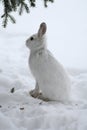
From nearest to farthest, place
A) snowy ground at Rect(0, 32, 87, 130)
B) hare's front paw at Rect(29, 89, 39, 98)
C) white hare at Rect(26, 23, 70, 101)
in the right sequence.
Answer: snowy ground at Rect(0, 32, 87, 130)
white hare at Rect(26, 23, 70, 101)
hare's front paw at Rect(29, 89, 39, 98)

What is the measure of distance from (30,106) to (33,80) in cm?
139

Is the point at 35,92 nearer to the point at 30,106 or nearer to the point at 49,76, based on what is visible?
the point at 49,76

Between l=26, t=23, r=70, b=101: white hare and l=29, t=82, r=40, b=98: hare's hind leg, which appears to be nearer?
l=26, t=23, r=70, b=101: white hare

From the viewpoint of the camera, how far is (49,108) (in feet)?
11.7

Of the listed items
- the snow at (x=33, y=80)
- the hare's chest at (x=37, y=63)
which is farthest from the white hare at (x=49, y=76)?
the snow at (x=33, y=80)

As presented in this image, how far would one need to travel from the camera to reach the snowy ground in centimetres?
307

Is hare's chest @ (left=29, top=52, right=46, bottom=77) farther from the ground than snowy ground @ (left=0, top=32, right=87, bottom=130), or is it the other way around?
hare's chest @ (left=29, top=52, right=46, bottom=77)

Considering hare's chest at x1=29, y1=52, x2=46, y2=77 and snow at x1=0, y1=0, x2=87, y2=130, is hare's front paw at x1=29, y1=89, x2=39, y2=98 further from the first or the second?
hare's chest at x1=29, y1=52, x2=46, y2=77

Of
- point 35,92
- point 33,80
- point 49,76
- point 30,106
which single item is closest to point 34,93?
point 35,92

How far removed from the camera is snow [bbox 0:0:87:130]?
315 centimetres

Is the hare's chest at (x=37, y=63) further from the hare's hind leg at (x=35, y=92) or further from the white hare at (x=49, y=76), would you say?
the hare's hind leg at (x=35, y=92)

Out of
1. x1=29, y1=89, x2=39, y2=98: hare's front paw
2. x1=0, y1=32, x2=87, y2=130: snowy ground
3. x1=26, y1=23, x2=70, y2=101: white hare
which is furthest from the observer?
x1=29, y1=89, x2=39, y2=98: hare's front paw

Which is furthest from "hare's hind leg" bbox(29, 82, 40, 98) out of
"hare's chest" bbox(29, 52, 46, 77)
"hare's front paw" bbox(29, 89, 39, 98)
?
"hare's chest" bbox(29, 52, 46, 77)

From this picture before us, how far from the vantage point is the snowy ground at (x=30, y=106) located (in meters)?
3.07
